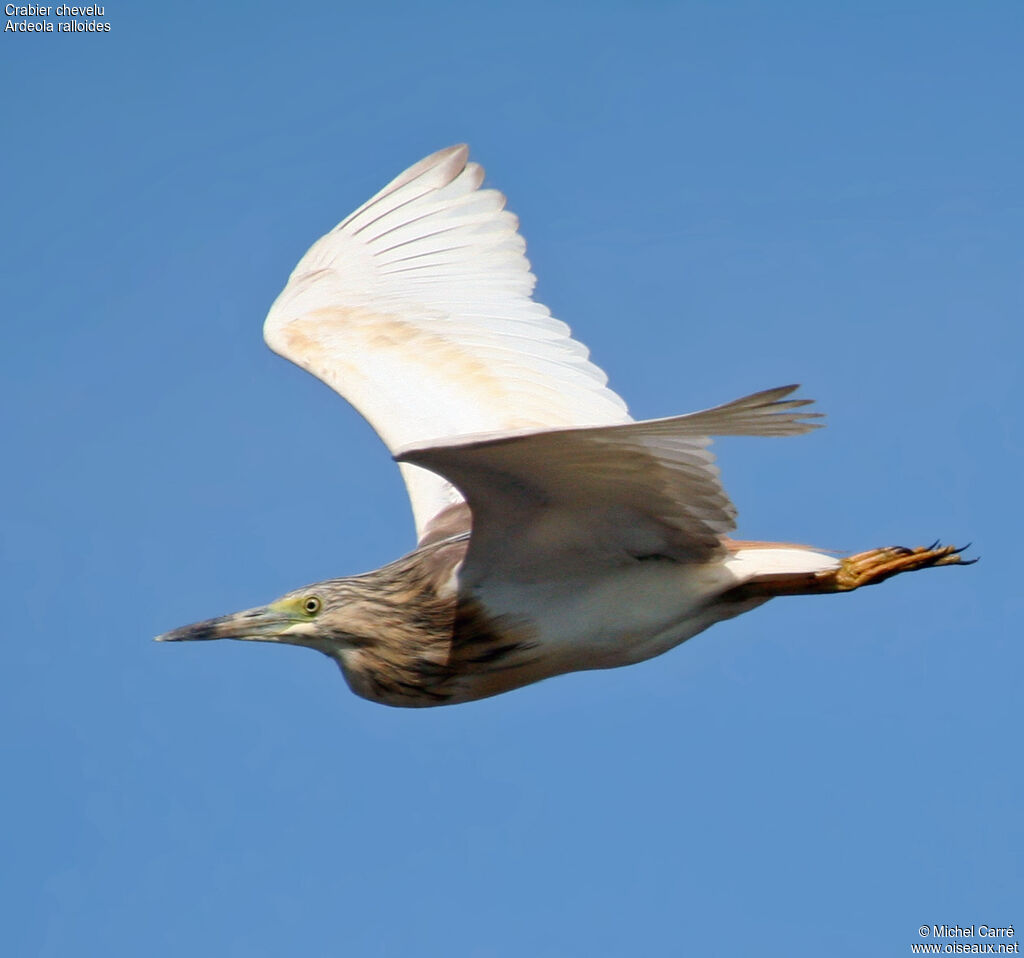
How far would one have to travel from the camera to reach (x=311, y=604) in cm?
782

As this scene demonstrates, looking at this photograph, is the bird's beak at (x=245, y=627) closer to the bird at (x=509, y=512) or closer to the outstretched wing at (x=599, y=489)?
the bird at (x=509, y=512)

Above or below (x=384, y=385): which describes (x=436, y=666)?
below

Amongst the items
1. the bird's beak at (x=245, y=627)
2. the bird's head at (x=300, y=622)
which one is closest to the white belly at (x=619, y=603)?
the bird's head at (x=300, y=622)

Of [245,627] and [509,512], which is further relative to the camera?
[245,627]

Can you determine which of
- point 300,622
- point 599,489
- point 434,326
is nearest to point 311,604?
point 300,622

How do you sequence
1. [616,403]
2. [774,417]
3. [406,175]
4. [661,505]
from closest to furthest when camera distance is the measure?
1. [774,417]
2. [661,505]
3. [616,403]
4. [406,175]

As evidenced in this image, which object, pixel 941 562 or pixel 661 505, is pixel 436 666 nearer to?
pixel 661 505

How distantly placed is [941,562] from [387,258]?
4136 mm

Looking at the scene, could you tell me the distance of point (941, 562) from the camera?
315 inches

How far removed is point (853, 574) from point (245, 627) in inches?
112

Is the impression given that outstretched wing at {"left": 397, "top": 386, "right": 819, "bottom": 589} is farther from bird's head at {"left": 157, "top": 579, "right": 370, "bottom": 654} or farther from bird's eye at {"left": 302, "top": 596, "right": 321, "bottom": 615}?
bird's eye at {"left": 302, "top": 596, "right": 321, "bottom": 615}

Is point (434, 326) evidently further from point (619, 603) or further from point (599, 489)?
point (599, 489)

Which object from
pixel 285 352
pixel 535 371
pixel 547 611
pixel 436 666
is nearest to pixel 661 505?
pixel 547 611

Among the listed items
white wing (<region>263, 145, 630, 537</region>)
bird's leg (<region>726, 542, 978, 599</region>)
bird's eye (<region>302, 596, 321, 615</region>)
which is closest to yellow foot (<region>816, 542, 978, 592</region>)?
bird's leg (<region>726, 542, 978, 599</region>)
